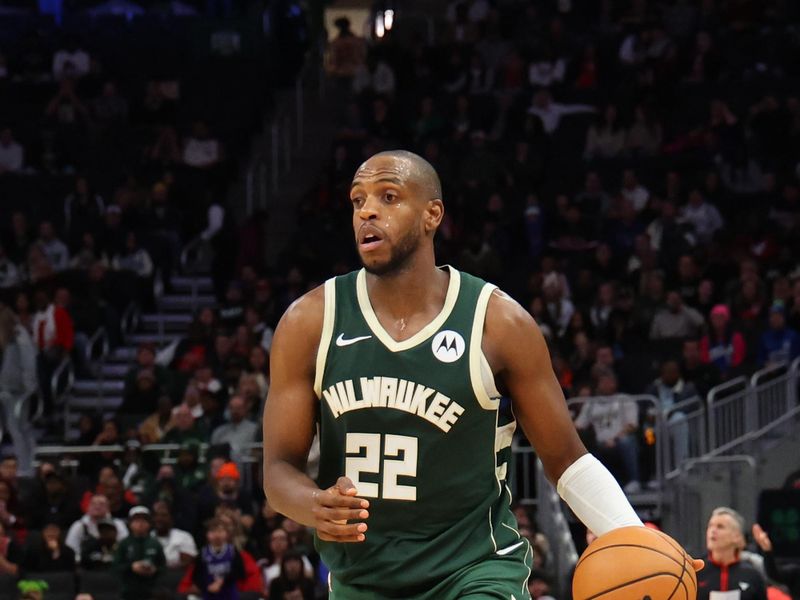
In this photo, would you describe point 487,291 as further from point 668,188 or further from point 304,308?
point 668,188

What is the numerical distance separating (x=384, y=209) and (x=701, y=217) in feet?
47.5

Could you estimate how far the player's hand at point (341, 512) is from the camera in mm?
4742

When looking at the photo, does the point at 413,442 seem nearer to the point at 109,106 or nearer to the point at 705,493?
the point at 705,493

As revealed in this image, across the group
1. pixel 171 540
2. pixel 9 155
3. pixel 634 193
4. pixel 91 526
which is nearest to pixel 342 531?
pixel 171 540

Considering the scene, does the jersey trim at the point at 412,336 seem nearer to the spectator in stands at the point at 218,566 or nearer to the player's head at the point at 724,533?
the player's head at the point at 724,533

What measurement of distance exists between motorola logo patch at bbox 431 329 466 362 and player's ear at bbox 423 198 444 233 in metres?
0.34

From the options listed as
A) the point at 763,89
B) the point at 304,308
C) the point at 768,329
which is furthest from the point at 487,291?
the point at 763,89

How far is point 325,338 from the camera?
5.30 m

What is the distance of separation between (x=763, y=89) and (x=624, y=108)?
188cm

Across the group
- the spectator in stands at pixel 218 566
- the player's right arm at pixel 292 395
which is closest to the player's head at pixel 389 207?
the player's right arm at pixel 292 395

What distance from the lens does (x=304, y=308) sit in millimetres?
5355

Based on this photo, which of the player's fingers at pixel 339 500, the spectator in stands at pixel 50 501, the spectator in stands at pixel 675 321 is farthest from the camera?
the spectator in stands at pixel 675 321

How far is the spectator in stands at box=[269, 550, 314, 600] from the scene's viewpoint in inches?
540

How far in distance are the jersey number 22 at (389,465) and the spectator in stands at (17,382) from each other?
42.9ft
